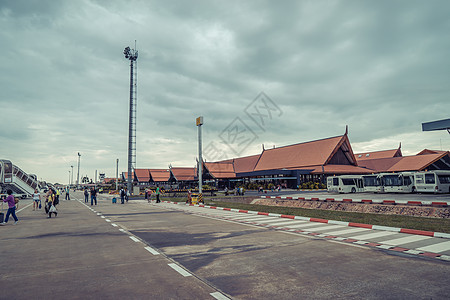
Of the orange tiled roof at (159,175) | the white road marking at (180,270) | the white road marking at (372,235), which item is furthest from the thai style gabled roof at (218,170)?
the white road marking at (180,270)

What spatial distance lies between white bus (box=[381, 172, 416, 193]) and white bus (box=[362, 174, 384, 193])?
0.55 meters

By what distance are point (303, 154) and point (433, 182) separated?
37246mm

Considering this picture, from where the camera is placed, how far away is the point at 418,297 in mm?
4332

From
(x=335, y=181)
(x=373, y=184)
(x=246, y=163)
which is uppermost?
(x=246, y=163)

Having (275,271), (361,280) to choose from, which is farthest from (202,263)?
(361,280)

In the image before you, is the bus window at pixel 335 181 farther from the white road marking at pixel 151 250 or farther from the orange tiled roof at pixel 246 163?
the orange tiled roof at pixel 246 163

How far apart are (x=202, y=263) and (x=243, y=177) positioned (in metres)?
64.0

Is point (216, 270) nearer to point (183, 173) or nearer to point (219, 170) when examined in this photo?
point (183, 173)

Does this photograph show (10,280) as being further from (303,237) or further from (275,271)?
(303,237)

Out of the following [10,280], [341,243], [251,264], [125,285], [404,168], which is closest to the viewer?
[125,285]

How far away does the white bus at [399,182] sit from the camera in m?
31.6

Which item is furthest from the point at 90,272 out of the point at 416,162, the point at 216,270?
the point at 416,162

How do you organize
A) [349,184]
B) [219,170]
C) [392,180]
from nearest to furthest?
1. [392,180]
2. [349,184]
3. [219,170]

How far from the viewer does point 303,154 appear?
218 ft
